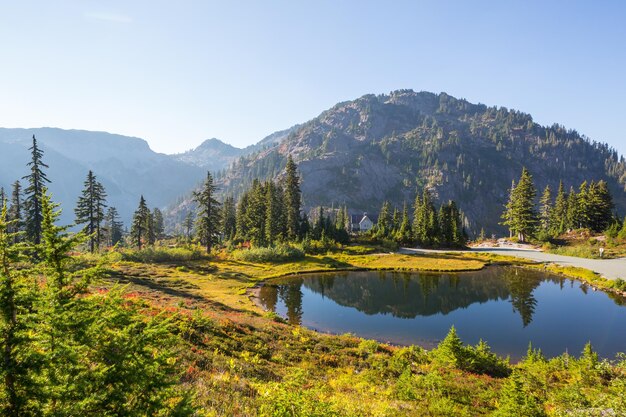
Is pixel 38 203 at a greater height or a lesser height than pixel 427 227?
greater

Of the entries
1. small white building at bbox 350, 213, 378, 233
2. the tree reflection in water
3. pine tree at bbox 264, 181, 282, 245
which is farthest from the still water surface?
small white building at bbox 350, 213, 378, 233

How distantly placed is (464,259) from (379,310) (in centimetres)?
3774

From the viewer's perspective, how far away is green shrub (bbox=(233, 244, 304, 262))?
6662 centimetres

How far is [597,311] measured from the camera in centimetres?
3503

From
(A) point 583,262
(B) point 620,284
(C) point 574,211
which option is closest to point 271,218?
(B) point 620,284

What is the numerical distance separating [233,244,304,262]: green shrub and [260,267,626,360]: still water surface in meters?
13.5

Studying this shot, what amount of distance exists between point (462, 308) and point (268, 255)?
128ft

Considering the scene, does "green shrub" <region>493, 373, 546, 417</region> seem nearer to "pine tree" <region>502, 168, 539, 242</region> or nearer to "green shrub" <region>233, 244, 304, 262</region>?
"green shrub" <region>233, 244, 304, 262</region>

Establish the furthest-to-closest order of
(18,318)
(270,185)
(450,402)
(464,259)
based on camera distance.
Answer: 1. (270,185)
2. (464,259)
3. (450,402)
4. (18,318)

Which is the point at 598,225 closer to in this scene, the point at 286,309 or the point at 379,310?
the point at 379,310

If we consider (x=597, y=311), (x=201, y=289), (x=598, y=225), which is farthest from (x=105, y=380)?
(x=598, y=225)

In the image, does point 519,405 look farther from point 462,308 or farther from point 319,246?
point 319,246

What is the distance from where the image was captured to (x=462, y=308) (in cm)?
3734

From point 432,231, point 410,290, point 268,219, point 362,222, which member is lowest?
point 410,290
